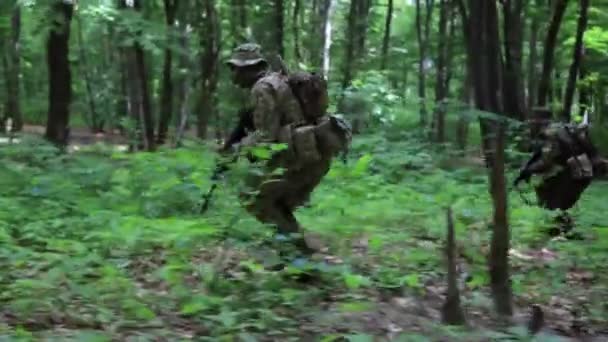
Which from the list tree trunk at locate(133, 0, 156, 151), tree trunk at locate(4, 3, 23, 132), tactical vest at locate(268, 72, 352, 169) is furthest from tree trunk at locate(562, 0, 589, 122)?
tree trunk at locate(4, 3, 23, 132)

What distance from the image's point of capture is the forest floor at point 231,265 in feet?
16.3

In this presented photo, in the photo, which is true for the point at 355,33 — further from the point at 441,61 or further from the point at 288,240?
the point at 288,240

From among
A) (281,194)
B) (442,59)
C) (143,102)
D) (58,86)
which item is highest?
(442,59)

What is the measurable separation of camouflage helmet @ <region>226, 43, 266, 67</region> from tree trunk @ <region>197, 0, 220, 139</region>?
42.6 ft

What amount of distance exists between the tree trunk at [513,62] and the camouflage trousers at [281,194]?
1240 centimetres

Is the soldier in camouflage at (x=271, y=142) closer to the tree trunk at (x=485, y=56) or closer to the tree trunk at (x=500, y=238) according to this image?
the tree trunk at (x=500, y=238)

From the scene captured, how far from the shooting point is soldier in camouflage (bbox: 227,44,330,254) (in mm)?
6531

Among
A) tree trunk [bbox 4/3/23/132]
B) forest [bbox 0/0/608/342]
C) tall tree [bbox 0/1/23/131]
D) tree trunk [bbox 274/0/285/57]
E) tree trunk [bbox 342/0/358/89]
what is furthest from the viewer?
tall tree [bbox 0/1/23/131]

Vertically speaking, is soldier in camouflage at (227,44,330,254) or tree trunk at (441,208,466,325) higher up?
soldier in camouflage at (227,44,330,254)

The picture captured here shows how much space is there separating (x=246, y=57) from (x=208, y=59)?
13.5 meters

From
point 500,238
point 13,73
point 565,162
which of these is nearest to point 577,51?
point 565,162

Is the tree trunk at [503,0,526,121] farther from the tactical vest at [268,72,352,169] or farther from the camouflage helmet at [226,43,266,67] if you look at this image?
the camouflage helmet at [226,43,266,67]

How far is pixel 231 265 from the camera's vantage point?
6.64 metres

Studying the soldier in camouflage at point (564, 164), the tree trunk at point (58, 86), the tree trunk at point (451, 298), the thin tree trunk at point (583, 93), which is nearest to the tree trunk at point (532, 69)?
the thin tree trunk at point (583, 93)
